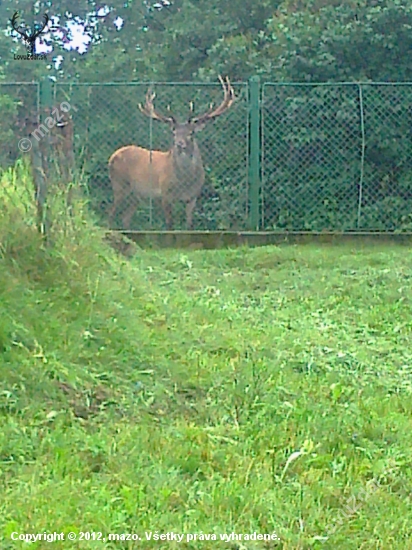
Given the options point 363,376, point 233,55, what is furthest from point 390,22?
point 363,376

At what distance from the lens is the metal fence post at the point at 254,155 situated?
9.45 metres

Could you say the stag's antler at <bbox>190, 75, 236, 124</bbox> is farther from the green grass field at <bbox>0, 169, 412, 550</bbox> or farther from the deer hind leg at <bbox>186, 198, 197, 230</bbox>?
the green grass field at <bbox>0, 169, 412, 550</bbox>

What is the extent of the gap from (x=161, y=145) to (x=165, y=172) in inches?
12.4

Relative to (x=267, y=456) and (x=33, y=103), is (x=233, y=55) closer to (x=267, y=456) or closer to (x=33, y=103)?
(x=33, y=103)

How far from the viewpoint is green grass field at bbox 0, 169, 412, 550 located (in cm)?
263

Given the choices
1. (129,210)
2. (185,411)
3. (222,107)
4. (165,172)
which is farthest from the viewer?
(165,172)

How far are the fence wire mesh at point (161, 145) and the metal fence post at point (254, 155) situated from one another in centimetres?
6

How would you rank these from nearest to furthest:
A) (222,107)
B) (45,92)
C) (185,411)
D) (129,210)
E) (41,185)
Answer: (185,411) < (41,185) < (45,92) < (222,107) < (129,210)

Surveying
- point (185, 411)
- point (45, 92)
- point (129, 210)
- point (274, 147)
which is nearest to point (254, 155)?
point (274, 147)

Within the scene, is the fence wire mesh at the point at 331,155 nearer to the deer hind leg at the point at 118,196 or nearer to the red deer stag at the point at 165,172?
the red deer stag at the point at 165,172

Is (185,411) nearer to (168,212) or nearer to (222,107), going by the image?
(168,212)

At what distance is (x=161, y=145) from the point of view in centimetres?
977

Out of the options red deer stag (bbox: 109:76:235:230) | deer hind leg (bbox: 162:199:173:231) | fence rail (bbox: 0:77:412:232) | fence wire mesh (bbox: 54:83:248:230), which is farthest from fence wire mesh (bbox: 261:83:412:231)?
deer hind leg (bbox: 162:199:173:231)

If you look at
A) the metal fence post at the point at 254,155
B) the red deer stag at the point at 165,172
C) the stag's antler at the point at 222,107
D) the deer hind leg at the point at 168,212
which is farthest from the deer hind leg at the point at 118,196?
the metal fence post at the point at 254,155
